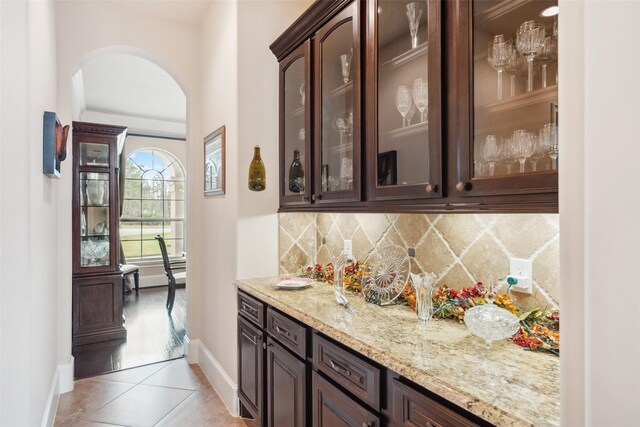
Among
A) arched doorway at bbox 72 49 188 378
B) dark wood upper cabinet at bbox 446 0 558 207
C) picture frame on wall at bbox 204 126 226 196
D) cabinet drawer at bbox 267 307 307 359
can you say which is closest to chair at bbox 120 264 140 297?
arched doorway at bbox 72 49 188 378

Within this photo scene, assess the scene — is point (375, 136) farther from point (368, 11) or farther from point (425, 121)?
point (368, 11)

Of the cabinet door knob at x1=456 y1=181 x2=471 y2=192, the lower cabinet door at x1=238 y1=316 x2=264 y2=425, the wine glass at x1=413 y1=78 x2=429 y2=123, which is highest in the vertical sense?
the wine glass at x1=413 y1=78 x2=429 y2=123

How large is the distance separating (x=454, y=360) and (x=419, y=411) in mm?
185

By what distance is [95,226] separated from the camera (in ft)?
13.5

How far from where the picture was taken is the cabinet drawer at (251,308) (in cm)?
210

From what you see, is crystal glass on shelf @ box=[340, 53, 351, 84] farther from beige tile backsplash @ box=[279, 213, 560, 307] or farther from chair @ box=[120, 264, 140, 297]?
chair @ box=[120, 264, 140, 297]

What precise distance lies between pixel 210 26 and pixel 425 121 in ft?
8.38

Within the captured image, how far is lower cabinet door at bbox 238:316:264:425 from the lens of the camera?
2096mm

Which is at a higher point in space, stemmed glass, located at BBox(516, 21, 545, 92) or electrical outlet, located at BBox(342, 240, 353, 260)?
Answer: stemmed glass, located at BBox(516, 21, 545, 92)

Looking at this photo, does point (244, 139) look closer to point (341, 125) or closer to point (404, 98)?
point (341, 125)

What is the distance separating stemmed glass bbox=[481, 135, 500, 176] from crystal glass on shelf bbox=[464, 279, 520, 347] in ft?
1.60

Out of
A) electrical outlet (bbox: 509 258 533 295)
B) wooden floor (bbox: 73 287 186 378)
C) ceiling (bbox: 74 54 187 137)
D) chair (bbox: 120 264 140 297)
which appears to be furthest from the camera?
chair (bbox: 120 264 140 297)

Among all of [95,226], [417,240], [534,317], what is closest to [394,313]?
[417,240]

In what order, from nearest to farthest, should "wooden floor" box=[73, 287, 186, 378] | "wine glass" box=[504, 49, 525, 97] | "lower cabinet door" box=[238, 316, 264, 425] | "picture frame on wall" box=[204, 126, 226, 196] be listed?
"wine glass" box=[504, 49, 525, 97], "lower cabinet door" box=[238, 316, 264, 425], "picture frame on wall" box=[204, 126, 226, 196], "wooden floor" box=[73, 287, 186, 378]
